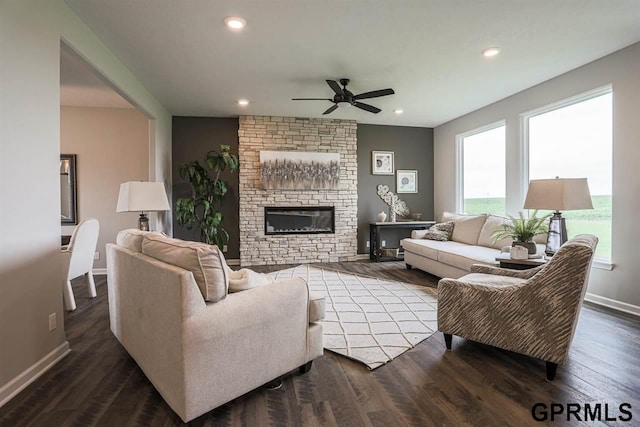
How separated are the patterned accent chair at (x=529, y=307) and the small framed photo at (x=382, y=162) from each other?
4.08m

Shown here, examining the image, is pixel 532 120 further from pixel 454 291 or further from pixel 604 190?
pixel 454 291

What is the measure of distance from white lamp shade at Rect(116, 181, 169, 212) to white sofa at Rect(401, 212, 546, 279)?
345 cm

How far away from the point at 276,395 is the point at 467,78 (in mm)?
4040

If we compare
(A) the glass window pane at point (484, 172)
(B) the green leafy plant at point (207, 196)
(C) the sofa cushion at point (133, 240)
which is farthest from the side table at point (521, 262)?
(B) the green leafy plant at point (207, 196)

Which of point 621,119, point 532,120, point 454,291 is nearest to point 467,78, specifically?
point 532,120

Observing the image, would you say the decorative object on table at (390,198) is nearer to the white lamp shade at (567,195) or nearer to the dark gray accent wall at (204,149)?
the dark gray accent wall at (204,149)

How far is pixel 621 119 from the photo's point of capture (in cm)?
326

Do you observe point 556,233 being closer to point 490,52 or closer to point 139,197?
point 490,52

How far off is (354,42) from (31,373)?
352 cm

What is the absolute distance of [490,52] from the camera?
3234 millimetres

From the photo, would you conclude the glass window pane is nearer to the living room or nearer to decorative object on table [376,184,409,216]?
the living room

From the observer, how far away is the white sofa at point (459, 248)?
378cm

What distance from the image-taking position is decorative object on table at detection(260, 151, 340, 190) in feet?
18.3

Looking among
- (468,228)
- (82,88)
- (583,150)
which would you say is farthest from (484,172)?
(82,88)
